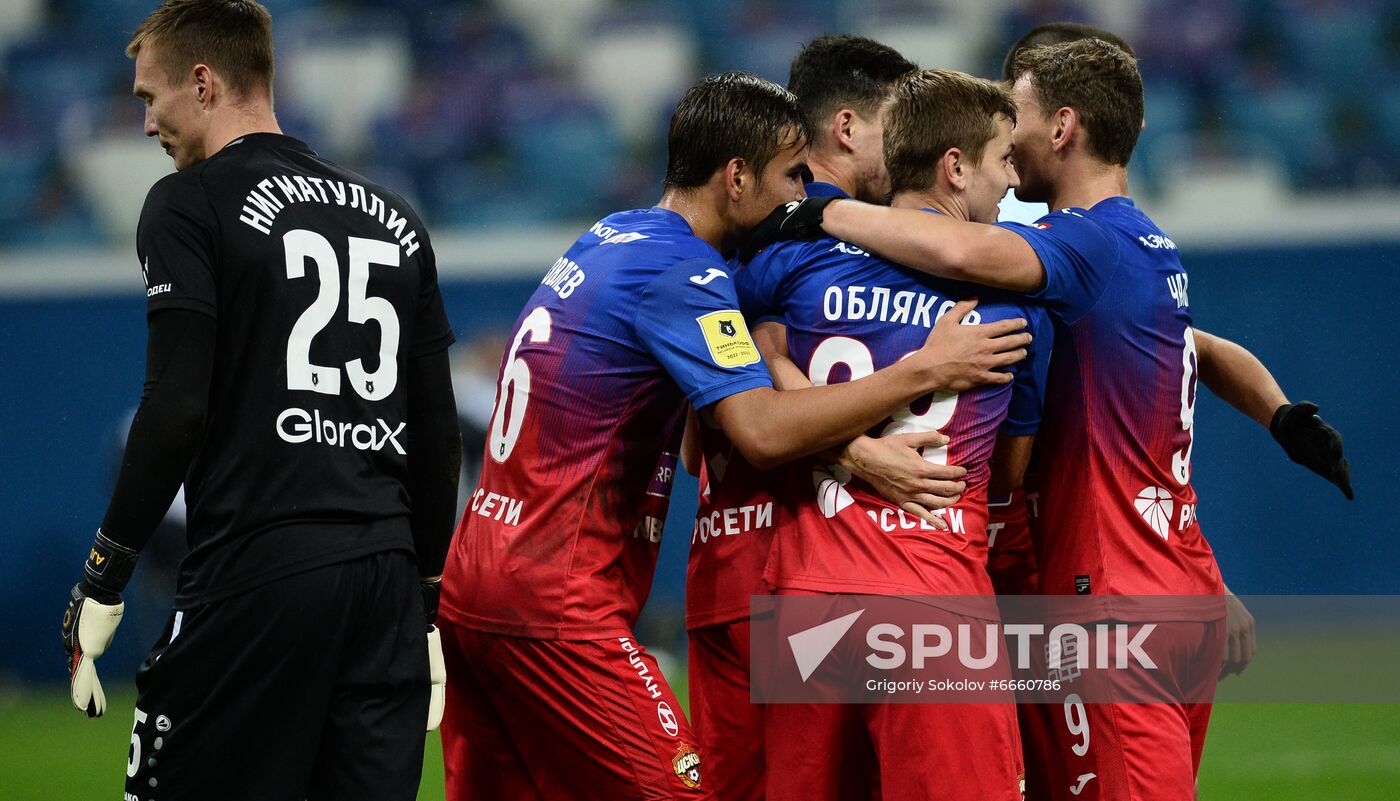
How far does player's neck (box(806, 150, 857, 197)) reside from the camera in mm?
4379

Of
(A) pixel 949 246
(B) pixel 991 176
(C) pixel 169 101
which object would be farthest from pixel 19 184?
(A) pixel 949 246

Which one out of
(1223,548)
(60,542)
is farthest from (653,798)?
(1223,548)

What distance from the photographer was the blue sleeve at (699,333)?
11.2 ft

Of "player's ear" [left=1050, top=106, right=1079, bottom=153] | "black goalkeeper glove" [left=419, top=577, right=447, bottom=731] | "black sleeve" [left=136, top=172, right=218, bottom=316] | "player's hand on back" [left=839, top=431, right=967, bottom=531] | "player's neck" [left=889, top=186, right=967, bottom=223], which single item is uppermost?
"player's ear" [left=1050, top=106, right=1079, bottom=153]

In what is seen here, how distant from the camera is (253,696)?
10.5ft

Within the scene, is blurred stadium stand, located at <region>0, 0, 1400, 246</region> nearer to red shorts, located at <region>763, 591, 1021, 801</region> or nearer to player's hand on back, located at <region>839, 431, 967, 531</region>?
A: player's hand on back, located at <region>839, 431, 967, 531</region>

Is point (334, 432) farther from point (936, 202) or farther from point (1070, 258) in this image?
point (1070, 258)

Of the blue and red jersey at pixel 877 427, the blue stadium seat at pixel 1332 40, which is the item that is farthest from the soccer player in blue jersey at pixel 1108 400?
the blue stadium seat at pixel 1332 40

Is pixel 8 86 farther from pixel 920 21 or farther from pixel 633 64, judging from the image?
pixel 920 21

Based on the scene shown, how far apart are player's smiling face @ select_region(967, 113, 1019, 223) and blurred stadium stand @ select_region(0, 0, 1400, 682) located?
6.92 meters

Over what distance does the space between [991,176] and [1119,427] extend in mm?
785

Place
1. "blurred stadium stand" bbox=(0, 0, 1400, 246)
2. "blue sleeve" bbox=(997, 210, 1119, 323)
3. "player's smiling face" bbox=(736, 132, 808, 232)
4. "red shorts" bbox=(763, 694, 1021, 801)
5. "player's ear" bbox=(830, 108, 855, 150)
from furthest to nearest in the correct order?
1. "blurred stadium stand" bbox=(0, 0, 1400, 246)
2. "player's ear" bbox=(830, 108, 855, 150)
3. "player's smiling face" bbox=(736, 132, 808, 232)
4. "blue sleeve" bbox=(997, 210, 1119, 323)
5. "red shorts" bbox=(763, 694, 1021, 801)

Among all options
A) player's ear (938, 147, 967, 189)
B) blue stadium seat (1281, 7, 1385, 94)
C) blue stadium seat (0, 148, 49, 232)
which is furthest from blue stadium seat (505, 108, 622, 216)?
player's ear (938, 147, 967, 189)

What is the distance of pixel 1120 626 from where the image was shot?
3.75m
